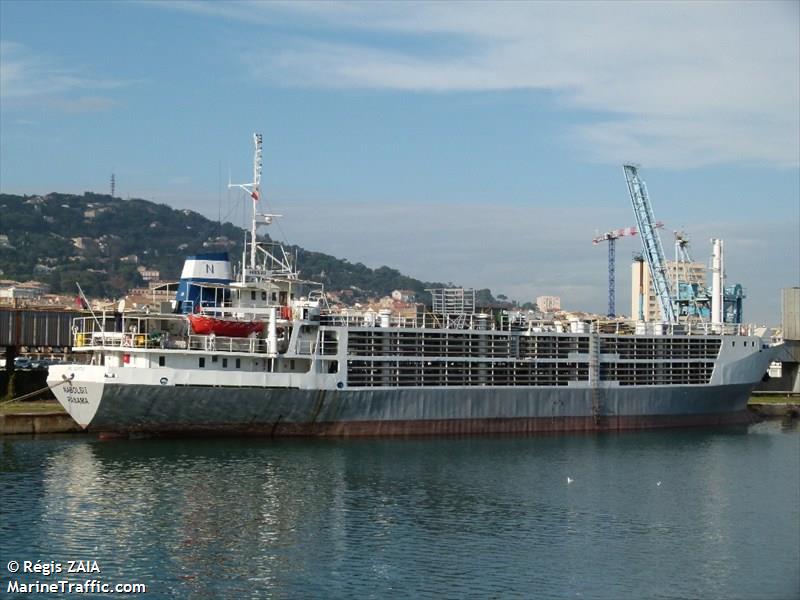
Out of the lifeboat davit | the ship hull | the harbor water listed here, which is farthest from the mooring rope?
the lifeboat davit

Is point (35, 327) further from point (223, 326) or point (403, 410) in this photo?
point (403, 410)

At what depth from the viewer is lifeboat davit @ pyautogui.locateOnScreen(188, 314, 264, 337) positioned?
5369 cm

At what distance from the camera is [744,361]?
236 ft

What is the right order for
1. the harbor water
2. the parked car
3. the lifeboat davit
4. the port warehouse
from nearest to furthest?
the harbor water, the lifeboat davit, the port warehouse, the parked car

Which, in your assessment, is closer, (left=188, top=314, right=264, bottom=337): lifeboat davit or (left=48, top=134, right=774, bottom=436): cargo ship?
(left=48, top=134, right=774, bottom=436): cargo ship

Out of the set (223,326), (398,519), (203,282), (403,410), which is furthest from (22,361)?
(398,519)

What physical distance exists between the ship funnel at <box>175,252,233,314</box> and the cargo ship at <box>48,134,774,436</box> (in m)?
0.07

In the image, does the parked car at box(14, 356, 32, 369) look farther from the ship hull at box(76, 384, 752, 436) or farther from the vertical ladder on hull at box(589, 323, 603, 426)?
the vertical ladder on hull at box(589, 323, 603, 426)

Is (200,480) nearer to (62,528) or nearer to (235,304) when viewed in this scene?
(62,528)

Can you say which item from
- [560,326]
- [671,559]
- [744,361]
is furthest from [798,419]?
[671,559]

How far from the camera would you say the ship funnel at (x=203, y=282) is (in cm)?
5688

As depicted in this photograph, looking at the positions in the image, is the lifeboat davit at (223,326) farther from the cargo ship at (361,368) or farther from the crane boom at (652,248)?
the crane boom at (652,248)

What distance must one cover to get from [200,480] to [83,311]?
742 inches

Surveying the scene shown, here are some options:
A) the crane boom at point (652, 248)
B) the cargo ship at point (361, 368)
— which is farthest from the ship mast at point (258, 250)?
the crane boom at point (652, 248)
